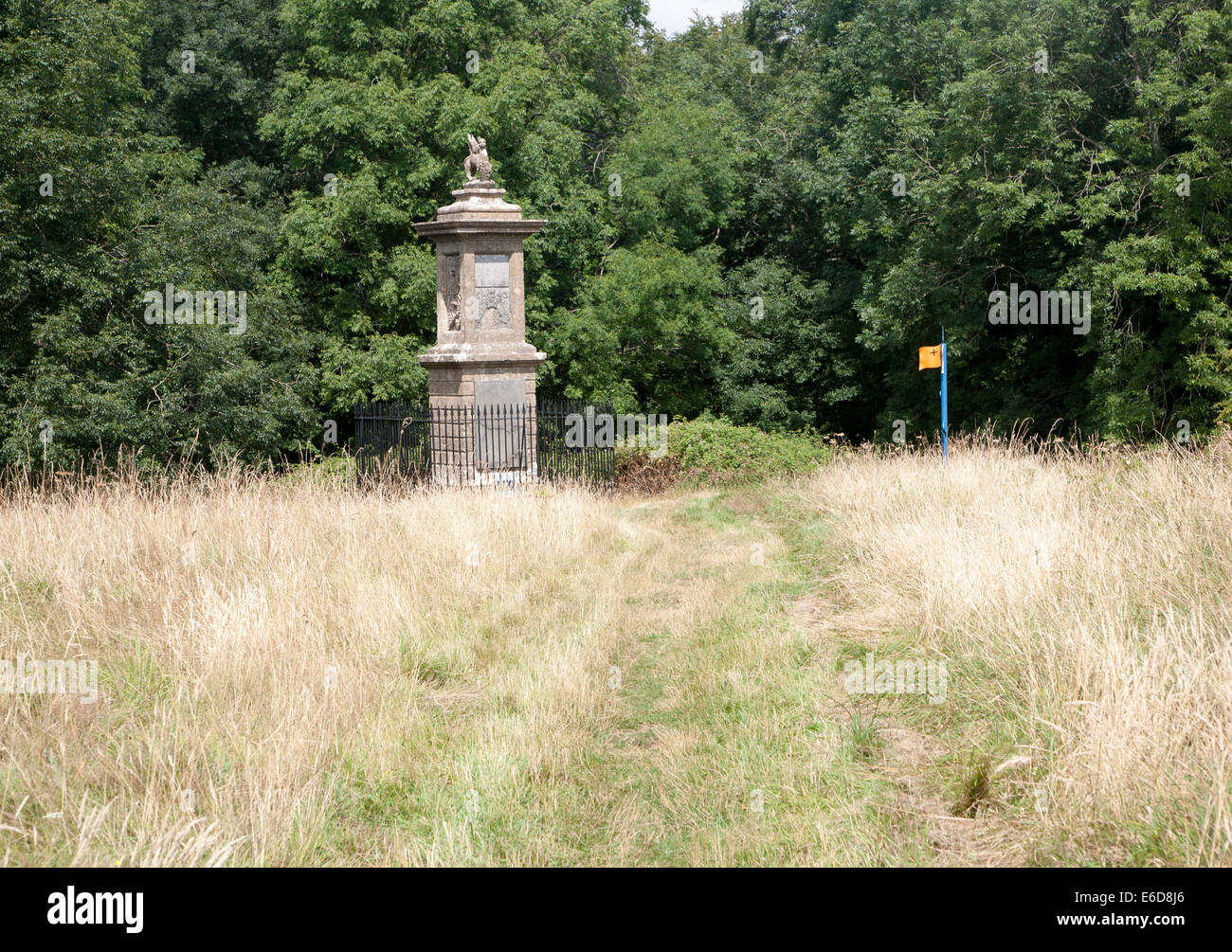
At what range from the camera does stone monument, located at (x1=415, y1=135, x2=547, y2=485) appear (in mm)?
14766

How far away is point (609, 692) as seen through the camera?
247 inches

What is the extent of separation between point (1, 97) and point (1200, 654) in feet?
59.2

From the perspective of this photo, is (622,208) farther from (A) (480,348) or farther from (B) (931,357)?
(B) (931,357)

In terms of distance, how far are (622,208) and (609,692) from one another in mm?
22333

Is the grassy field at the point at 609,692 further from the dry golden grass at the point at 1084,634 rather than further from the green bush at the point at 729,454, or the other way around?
the green bush at the point at 729,454

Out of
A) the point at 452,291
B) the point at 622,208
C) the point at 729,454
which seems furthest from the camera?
the point at 622,208

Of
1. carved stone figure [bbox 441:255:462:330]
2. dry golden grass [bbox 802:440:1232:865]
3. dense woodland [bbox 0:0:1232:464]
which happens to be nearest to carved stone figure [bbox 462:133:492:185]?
carved stone figure [bbox 441:255:462:330]

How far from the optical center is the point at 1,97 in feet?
54.5

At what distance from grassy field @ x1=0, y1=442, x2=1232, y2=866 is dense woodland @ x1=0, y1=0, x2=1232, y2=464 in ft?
35.3

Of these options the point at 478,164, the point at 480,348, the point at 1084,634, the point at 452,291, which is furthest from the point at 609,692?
the point at 478,164

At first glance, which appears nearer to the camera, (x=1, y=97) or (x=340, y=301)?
(x=1, y=97)

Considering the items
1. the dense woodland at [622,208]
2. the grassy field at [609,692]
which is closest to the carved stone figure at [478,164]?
the dense woodland at [622,208]
